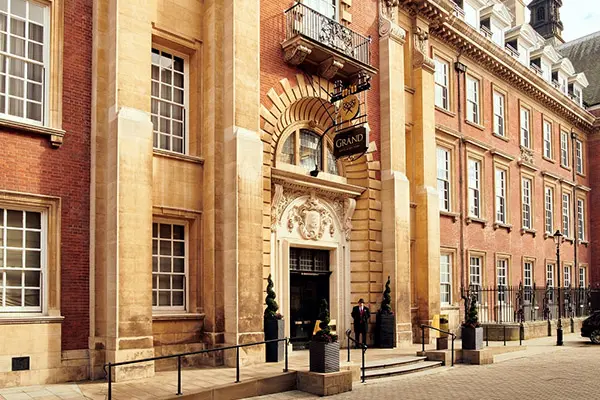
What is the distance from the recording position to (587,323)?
2320 cm

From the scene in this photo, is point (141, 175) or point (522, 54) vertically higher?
point (522, 54)

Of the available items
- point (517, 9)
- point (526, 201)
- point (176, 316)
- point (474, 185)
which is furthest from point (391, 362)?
point (517, 9)

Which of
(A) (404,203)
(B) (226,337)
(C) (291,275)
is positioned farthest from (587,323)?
(B) (226,337)

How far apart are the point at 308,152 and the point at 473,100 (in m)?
11.6

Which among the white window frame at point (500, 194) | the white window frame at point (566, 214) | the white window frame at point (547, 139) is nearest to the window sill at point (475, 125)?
the white window frame at point (500, 194)

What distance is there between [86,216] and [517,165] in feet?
75.6

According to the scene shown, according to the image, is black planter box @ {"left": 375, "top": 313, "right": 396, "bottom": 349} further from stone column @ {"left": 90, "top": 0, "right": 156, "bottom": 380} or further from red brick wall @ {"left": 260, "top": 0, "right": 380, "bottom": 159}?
stone column @ {"left": 90, "top": 0, "right": 156, "bottom": 380}

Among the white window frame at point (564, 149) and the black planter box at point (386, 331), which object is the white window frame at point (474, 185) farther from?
the white window frame at point (564, 149)

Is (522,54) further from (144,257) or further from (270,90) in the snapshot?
(144,257)

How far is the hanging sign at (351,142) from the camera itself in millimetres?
18062

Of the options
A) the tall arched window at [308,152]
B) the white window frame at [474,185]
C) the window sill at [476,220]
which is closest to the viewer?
the tall arched window at [308,152]

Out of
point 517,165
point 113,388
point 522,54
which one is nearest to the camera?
point 113,388

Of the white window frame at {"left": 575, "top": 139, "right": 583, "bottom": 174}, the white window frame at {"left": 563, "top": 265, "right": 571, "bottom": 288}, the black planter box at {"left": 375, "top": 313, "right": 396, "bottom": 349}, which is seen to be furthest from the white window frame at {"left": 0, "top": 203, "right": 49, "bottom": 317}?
the white window frame at {"left": 575, "top": 139, "right": 583, "bottom": 174}

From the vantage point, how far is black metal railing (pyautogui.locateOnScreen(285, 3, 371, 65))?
1778cm
